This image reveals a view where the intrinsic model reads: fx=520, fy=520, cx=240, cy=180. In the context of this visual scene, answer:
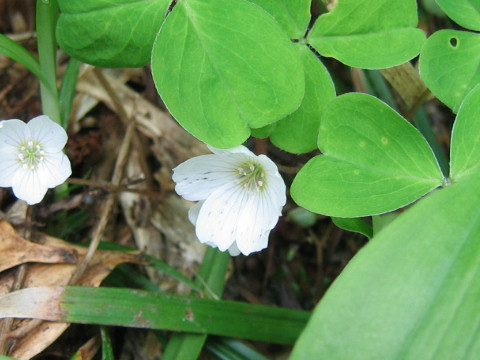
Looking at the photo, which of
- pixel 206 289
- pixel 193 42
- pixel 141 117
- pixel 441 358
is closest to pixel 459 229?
pixel 441 358

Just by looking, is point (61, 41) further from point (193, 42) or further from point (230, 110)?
point (230, 110)

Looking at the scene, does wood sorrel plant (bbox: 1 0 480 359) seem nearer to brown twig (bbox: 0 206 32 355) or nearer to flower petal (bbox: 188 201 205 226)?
flower petal (bbox: 188 201 205 226)

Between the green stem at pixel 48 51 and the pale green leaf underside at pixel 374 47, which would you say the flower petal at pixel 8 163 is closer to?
the green stem at pixel 48 51

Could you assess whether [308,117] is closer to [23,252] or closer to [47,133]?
[47,133]

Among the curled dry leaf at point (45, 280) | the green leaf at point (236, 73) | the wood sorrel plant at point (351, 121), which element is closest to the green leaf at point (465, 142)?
the wood sorrel plant at point (351, 121)

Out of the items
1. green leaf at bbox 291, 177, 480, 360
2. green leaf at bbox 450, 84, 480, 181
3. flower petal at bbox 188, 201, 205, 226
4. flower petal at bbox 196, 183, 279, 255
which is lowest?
flower petal at bbox 188, 201, 205, 226

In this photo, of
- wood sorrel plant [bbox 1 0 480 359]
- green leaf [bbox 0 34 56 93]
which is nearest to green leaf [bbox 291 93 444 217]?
wood sorrel plant [bbox 1 0 480 359]

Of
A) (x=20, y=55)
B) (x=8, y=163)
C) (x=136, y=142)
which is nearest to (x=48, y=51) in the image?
(x=20, y=55)
